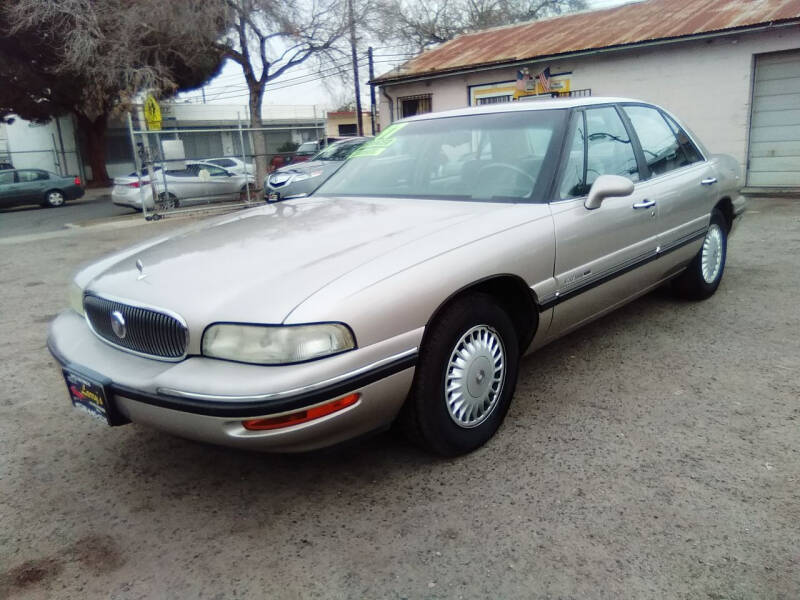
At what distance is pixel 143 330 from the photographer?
2486 millimetres

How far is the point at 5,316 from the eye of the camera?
582 centimetres

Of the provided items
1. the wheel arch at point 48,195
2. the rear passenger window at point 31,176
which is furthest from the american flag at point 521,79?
the rear passenger window at point 31,176

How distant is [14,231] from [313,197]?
42.2 ft

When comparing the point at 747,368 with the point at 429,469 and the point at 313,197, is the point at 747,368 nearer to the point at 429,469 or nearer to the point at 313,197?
the point at 429,469

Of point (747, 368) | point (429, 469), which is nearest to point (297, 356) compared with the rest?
point (429, 469)

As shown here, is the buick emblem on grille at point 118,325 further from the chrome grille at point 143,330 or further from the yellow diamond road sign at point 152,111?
the yellow diamond road sign at point 152,111

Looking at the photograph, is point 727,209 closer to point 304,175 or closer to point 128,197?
point 304,175

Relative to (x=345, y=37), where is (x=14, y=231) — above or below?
below

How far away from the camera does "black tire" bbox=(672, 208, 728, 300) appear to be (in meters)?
4.70

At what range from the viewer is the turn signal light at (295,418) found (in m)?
2.19

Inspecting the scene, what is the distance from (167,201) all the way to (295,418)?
13227 mm

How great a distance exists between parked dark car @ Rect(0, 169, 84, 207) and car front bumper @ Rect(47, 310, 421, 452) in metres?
20.4

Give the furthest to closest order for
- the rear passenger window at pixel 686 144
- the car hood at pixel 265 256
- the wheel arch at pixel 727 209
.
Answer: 1. the wheel arch at pixel 727 209
2. the rear passenger window at pixel 686 144
3. the car hood at pixel 265 256

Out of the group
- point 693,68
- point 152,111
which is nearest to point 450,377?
point 693,68
